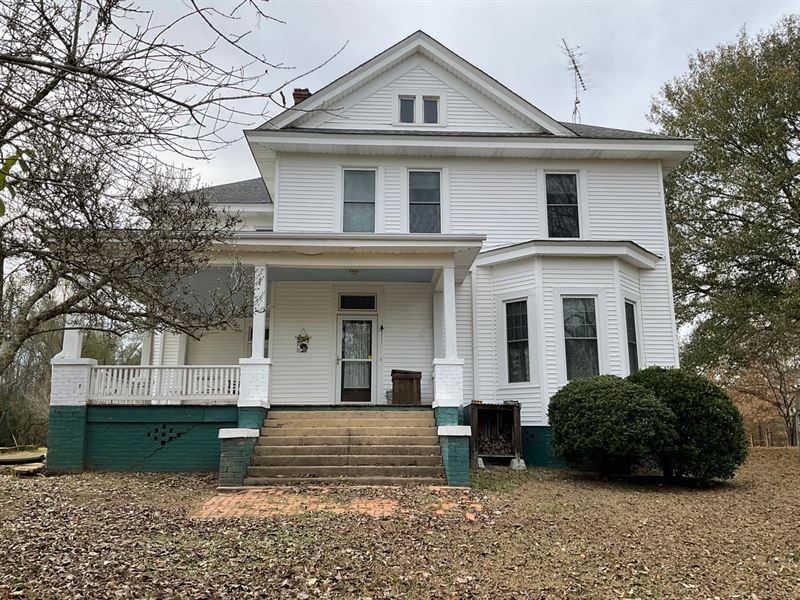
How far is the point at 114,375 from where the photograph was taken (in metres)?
10.2

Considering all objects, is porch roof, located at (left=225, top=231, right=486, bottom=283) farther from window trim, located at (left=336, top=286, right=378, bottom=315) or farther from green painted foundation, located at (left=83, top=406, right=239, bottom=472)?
green painted foundation, located at (left=83, top=406, right=239, bottom=472)

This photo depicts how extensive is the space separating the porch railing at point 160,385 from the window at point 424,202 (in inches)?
190

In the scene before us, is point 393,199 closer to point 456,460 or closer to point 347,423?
point 347,423

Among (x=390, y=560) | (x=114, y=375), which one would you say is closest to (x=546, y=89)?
(x=114, y=375)

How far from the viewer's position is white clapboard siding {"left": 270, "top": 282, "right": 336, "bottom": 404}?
12.1 m

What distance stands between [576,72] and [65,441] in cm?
1505

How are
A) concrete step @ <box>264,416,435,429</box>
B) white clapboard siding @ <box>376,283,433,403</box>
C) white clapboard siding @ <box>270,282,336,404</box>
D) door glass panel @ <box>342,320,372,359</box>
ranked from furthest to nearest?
door glass panel @ <box>342,320,372,359</box> < white clapboard siding @ <box>376,283,433,403</box> < white clapboard siding @ <box>270,282,336,404</box> < concrete step @ <box>264,416,435,429</box>

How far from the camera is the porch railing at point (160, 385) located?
1002 centimetres

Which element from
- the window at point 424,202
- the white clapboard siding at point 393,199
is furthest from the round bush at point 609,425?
the white clapboard siding at point 393,199

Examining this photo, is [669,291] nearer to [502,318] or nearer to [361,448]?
[502,318]

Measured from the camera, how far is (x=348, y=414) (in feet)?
33.0

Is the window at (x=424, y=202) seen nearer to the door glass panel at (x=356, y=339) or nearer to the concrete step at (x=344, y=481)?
the door glass panel at (x=356, y=339)

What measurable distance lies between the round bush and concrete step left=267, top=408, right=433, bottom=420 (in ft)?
7.15

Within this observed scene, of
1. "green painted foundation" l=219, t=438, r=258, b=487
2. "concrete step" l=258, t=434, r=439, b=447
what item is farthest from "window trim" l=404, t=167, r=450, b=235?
"green painted foundation" l=219, t=438, r=258, b=487
